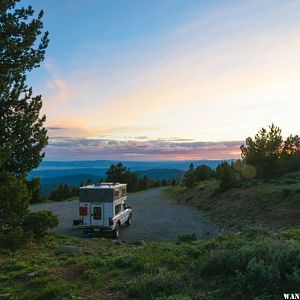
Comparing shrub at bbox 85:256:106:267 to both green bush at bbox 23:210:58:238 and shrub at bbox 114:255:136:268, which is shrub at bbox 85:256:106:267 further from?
green bush at bbox 23:210:58:238

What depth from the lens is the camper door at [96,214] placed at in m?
23.2

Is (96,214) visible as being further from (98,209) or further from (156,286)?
(156,286)

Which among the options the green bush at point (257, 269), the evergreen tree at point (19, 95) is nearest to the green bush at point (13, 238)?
the evergreen tree at point (19, 95)

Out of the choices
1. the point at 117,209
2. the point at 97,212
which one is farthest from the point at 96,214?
the point at 117,209

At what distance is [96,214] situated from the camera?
2327 cm

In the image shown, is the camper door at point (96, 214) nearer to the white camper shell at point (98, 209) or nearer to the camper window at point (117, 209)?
the white camper shell at point (98, 209)

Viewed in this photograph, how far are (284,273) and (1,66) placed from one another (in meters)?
9.88

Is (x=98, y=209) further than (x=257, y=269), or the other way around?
(x=98, y=209)

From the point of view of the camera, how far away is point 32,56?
12688mm

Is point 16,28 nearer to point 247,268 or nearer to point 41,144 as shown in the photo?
point 41,144

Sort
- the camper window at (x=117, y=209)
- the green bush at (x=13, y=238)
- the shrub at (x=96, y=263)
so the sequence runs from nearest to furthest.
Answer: the shrub at (x=96, y=263), the green bush at (x=13, y=238), the camper window at (x=117, y=209)

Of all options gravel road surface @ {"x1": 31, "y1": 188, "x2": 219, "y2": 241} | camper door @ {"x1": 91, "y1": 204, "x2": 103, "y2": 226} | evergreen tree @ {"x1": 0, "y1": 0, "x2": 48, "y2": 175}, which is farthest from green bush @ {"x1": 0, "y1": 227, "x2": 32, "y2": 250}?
gravel road surface @ {"x1": 31, "y1": 188, "x2": 219, "y2": 241}

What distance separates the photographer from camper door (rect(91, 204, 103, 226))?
23.2 metres

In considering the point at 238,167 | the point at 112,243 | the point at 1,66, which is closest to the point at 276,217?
the point at 112,243
